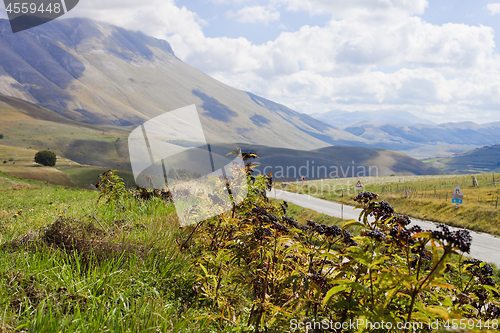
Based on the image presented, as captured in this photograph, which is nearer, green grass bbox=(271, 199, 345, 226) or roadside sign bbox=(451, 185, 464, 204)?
roadside sign bbox=(451, 185, 464, 204)

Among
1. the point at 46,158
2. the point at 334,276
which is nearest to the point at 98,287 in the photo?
the point at 334,276

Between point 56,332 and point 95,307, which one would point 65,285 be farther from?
point 56,332

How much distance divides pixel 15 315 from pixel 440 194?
30787mm

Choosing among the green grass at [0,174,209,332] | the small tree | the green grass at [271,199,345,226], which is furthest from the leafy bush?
the small tree

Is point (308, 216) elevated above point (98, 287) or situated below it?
below

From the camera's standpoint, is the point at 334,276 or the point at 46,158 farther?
the point at 46,158

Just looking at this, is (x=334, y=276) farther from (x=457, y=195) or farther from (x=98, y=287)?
(x=457, y=195)

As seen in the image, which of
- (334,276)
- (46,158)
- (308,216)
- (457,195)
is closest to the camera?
(334,276)

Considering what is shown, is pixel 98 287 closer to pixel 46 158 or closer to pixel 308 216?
pixel 308 216

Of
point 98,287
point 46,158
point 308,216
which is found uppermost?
point 46,158

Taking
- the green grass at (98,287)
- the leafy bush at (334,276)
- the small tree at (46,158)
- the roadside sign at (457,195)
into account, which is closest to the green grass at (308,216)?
the roadside sign at (457,195)

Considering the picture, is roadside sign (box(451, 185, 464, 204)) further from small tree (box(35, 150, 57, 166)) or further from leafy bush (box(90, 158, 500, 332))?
small tree (box(35, 150, 57, 166))

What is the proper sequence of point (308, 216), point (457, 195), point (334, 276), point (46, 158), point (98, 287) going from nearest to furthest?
point (334, 276) < point (98, 287) < point (457, 195) < point (308, 216) < point (46, 158)

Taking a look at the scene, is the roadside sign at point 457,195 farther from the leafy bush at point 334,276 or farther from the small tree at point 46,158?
the small tree at point 46,158
